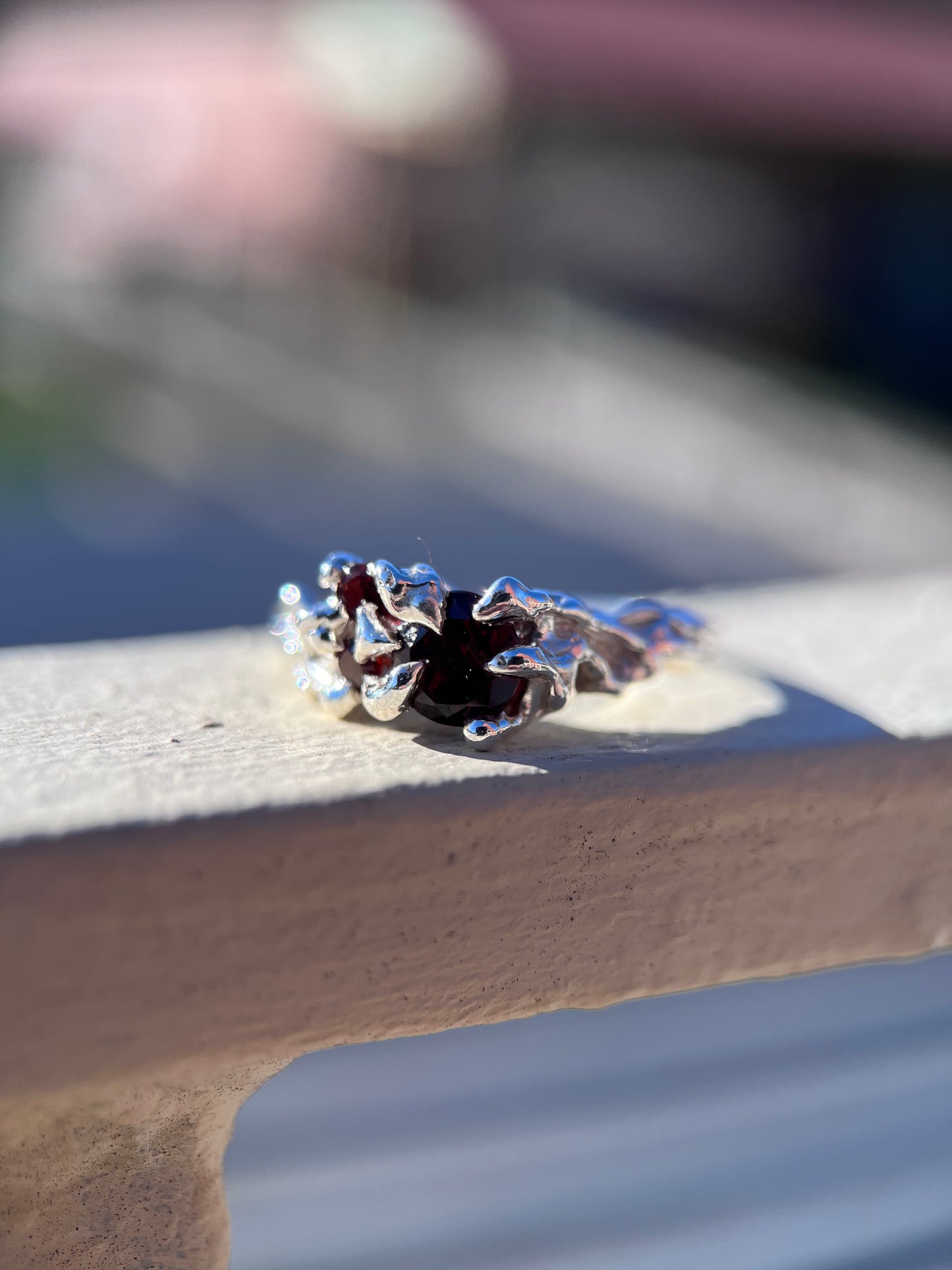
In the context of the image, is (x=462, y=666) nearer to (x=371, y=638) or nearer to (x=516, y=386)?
(x=371, y=638)

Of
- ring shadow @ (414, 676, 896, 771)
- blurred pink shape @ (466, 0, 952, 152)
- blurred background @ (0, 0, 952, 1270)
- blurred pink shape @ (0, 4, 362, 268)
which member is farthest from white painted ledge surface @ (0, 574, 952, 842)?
blurred pink shape @ (0, 4, 362, 268)

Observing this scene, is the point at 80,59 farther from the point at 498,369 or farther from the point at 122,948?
the point at 122,948

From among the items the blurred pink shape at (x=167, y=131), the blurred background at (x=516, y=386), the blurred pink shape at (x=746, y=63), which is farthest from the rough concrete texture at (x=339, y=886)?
the blurred pink shape at (x=167, y=131)

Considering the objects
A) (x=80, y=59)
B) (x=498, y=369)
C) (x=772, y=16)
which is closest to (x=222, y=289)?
(x=80, y=59)

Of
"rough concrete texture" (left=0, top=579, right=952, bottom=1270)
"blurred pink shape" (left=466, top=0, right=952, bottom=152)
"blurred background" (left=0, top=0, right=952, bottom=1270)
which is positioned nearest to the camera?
"rough concrete texture" (left=0, top=579, right=952, bottom=1270)

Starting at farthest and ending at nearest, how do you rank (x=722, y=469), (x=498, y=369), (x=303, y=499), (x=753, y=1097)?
(x=498, y=369) → (x=722, y=469) → (x=303, y=499) → (x=753, y=1097)

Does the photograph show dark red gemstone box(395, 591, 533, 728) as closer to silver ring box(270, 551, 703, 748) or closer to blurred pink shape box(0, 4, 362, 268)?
silver ring box(270, 551, 703, 748)

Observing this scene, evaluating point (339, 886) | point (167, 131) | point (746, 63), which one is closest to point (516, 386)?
point (746, 63)
